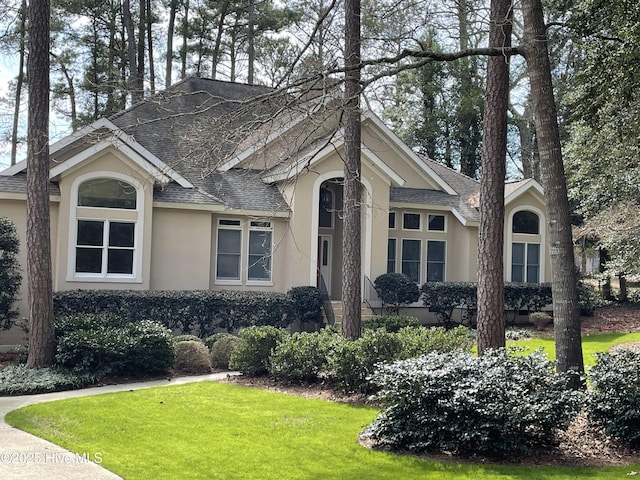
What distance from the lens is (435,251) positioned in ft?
76.5

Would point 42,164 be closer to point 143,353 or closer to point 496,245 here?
point 143,353

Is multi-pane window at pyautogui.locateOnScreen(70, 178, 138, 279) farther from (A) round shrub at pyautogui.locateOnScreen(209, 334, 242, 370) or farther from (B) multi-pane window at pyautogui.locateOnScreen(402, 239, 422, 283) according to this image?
(B) multi-pane window at pyautogui.locateOnScreen(402, 239, 422, 283)

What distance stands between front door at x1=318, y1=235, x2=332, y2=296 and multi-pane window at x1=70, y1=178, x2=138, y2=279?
703cm

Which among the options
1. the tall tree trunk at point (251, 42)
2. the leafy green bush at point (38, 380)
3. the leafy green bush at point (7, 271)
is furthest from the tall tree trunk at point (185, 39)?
the leafy green bush at point (38, 380)

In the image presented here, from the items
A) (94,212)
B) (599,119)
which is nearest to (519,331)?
(599,119)

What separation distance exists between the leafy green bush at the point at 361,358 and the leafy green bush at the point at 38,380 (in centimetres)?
467

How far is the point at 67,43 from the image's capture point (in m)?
34.2

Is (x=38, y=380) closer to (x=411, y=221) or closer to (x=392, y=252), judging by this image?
(x=392, y=252)

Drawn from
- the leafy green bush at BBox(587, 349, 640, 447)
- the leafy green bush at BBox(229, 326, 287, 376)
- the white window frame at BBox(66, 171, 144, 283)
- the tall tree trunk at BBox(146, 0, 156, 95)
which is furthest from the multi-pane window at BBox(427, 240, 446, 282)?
the tall tree trunk at BBox(146, 0, 156, 95)

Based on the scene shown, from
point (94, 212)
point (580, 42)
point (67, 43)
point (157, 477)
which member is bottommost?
point (157, 477)

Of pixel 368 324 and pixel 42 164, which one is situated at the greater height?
pixel 42 164

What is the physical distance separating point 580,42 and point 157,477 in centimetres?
994

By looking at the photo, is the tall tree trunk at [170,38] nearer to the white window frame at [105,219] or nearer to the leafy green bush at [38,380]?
the white window frame at [105,219]

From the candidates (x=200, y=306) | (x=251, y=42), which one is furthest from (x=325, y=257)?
(x=251, y=42)
